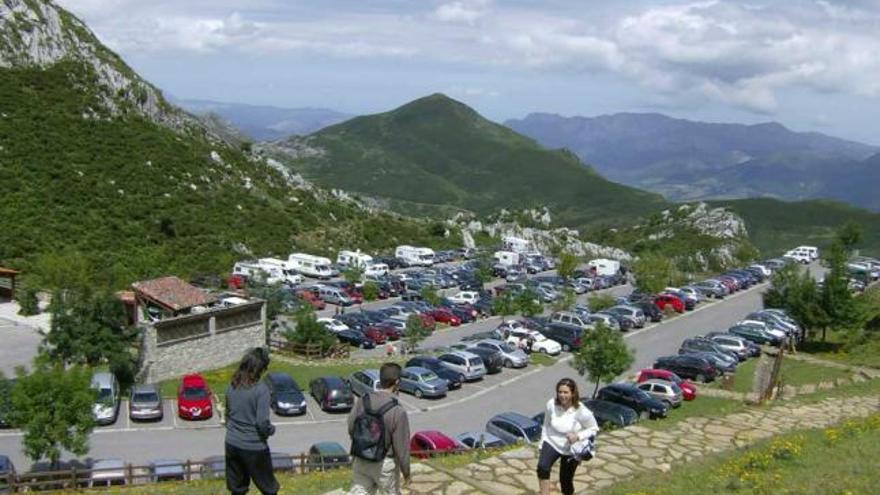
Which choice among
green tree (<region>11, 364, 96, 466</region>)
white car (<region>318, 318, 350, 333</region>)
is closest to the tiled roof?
white car (<region>318, 318, 350, 333</region>)

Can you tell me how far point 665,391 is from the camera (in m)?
30.5

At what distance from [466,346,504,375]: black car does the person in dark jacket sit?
30.0 metres

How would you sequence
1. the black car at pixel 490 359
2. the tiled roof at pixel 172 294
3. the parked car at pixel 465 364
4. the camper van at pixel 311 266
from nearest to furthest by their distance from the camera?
the parked car at pixel 465 364 < the tiled roof at pixel 172 294 < the black car at pixel 490 359 < the camper van at pixel 311 266

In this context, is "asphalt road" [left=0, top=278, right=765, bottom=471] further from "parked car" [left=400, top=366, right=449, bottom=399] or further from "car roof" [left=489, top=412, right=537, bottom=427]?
"car roof" [left=489, top=412, right=537, bottom=427]

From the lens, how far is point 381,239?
292 ft

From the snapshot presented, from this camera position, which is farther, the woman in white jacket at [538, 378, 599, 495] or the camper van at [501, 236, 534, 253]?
the camper van at [501, 236, 534, 253]

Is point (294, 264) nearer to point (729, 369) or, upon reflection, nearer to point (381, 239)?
point (381, 239)

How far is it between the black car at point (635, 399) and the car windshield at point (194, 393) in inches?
602

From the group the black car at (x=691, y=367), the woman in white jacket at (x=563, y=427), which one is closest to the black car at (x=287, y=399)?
the black car at (x=691, y=367)

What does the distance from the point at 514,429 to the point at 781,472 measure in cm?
1342

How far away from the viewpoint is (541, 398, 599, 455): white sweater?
8805 millimetres

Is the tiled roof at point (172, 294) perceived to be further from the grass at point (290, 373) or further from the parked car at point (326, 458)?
the parked car at point (326, 458)

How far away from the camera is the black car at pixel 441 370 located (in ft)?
113

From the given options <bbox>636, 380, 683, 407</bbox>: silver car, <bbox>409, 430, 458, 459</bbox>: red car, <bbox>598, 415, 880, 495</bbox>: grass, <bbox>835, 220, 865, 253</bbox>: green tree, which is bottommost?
<bbox>636, 380, 683, 407</bbox>: silver car
